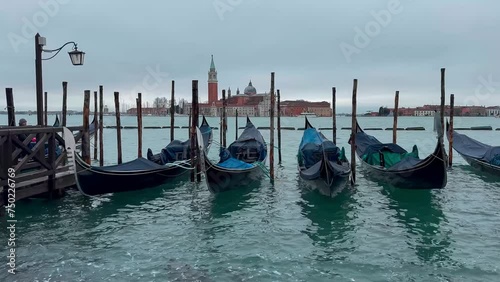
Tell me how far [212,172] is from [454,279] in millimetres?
4465

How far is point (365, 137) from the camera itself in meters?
11.9

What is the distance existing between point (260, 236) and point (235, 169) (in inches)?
105

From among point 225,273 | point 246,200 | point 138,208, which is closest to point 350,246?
point 225,273

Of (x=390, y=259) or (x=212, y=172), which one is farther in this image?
(x=212, y=172)

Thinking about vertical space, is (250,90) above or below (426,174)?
above

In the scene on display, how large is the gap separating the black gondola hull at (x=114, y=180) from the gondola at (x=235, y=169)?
4.15 ft

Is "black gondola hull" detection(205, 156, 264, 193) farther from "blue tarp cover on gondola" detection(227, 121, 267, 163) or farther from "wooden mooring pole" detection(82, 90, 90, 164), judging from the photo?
"wooden mooring pole" detection(82, 90, 90, 164)

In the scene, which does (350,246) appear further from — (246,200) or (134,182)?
(134,182)

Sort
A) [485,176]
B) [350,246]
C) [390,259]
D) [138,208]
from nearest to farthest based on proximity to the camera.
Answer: [390,259], [350,246], [138,208], [485,176]

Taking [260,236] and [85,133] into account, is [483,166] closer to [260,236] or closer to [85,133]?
[260,236]

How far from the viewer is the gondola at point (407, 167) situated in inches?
285

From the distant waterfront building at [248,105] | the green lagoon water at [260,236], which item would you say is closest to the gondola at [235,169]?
the green lagoon water at [260,236]

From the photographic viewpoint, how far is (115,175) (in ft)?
23.9

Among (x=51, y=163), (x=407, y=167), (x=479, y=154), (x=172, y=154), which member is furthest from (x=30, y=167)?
(x=479, y=154)
